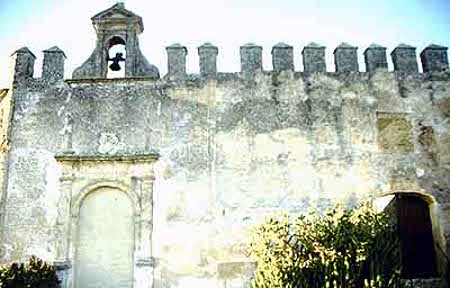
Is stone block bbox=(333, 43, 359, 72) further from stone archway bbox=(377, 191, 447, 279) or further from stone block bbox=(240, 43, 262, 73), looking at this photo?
stone archway bbox=(377, 191, 447, 279)

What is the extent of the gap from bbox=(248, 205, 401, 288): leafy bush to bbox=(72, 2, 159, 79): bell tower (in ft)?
14.2

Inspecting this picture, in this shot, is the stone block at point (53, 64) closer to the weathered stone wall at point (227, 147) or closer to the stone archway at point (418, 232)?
the weathered stone wall at point (227, 147)

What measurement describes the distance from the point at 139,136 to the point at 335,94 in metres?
3.80

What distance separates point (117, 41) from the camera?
10062 mm

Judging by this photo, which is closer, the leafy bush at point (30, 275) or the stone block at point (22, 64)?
the leafy bush at point (30, 275)

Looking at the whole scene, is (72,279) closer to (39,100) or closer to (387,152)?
(39,100)

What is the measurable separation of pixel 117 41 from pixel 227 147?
3197mm

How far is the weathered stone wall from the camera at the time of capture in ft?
28.5

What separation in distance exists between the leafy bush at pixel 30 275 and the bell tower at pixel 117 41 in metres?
3.67

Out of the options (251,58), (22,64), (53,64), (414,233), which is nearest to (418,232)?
(414,233)

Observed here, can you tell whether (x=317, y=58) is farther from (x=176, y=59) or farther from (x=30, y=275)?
(x=30, y=275)

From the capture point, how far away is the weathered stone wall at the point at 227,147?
28.5ft

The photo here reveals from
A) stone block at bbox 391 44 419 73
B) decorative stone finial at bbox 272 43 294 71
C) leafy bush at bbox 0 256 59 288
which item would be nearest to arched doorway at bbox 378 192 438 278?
stone block at bbox 391 44 419 73

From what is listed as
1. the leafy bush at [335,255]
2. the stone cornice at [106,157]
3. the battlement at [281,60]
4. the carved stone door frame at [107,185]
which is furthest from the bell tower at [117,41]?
the leafy bush at [335,255]
